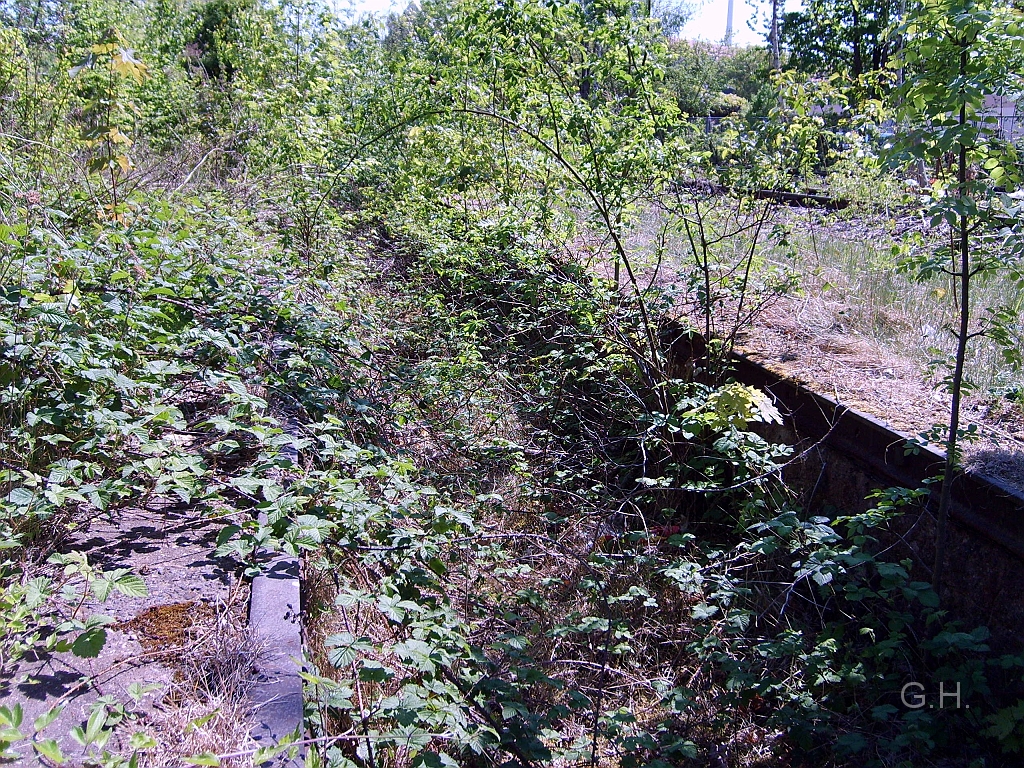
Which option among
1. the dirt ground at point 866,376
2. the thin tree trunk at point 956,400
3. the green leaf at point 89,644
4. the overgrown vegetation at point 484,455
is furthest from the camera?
the dirt ground at point 866,376

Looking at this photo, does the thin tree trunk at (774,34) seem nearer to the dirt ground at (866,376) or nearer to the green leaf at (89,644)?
the dirt ground at (866,376)

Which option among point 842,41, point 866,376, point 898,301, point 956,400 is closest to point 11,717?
point 956,400

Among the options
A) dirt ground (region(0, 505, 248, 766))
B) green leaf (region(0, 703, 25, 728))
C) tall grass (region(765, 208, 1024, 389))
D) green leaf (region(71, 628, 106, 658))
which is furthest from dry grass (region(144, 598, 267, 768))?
tall grass (region(765, 208, 1024, 389))

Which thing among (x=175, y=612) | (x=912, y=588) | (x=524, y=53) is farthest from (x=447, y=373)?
(x=912, y=588)

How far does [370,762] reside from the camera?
2342mm

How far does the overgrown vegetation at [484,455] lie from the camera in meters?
2.63

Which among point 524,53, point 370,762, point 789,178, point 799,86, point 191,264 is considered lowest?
point 370,762

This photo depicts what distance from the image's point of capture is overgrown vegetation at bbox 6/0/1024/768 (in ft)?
A: 8.63

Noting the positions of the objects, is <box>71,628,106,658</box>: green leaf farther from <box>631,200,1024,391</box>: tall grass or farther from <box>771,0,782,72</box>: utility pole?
<box>771,0,782,72</box>: utility pole

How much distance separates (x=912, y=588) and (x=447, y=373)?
2819mm

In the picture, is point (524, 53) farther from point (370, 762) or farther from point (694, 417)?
A: point (370, 762)

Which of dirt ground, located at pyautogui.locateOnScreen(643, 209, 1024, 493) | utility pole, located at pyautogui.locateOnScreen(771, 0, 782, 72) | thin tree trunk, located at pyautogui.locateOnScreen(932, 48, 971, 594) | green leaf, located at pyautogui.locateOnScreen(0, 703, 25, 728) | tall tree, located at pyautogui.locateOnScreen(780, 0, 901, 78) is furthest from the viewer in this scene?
utility pole, located at pyautogui.locateOnScreen(771, 0, 782, 72)

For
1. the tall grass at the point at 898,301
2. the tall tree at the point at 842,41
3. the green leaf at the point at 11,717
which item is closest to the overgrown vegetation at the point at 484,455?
the green leaf at the point at 11,717

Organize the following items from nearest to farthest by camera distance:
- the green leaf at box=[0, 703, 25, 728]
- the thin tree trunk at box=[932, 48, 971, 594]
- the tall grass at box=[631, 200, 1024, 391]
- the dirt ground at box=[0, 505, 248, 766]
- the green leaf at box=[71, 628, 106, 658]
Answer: the green leaf at box=[0, 703, 25, 728] < the green leaf at box=[71, 628, 106, 658] < the dirt ground at box=[0, 505, 248, 766] < the thin tree trunk at box=[932, 48, 971, 594] < the tall grass at box=[631, 200, 1024, 391]
